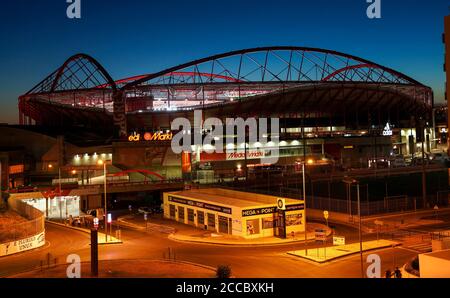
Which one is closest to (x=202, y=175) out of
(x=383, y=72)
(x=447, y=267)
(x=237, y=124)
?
(x=237, y=124)

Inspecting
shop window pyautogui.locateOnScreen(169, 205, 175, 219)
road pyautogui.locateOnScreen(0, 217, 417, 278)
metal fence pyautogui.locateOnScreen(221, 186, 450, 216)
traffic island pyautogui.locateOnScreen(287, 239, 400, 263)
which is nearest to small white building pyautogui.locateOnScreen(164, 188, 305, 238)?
shop window pyautogui.locateOnScreen(169, 205, 175, 219)

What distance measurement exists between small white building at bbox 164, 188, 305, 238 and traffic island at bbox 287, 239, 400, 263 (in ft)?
18.8

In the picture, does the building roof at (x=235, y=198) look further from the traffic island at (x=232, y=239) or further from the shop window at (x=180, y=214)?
the traffic island at (x=232, y=239)

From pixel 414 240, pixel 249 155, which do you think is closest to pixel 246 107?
pixel 249 155

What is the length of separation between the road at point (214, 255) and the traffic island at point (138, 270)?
2089mm

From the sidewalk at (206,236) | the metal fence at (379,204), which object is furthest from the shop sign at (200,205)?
the metal fence at (379,204)

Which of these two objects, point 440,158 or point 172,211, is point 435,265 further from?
point 440,158

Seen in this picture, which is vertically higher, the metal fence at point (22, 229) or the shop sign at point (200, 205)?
the shop sign at point (200, 205)

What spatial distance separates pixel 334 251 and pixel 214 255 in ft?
22.8

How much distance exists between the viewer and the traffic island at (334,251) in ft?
83.6

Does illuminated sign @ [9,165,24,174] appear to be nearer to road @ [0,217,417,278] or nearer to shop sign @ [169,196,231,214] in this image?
shop sign @ [169,196,231,214]

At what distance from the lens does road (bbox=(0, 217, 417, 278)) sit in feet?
76.2

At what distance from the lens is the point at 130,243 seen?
107 feet

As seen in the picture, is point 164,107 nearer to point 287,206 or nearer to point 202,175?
point 202,175
